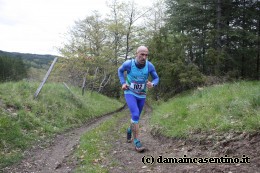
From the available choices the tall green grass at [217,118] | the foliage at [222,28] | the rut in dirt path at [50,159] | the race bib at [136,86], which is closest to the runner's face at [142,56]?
the race bib at [136,86]

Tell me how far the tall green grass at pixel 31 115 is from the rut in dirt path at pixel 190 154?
111 inches

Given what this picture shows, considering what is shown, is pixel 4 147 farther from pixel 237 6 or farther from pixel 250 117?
pixel 237 6

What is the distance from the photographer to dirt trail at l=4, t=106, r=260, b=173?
511cm

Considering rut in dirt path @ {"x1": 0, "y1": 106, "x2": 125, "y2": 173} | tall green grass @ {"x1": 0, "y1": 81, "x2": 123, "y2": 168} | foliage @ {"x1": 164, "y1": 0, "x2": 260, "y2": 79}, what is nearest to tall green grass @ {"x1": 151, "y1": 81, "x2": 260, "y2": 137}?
rut in dirt path @ {"x1": 0, "y1": 106, "x2": 125, "y2": 173}

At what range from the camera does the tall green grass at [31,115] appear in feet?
25.9

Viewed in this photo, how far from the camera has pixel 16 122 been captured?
30.2 ft

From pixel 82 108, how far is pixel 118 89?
2309 cm

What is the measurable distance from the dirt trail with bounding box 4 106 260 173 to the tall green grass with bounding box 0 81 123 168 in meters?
0.64

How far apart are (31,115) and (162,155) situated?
6.09m

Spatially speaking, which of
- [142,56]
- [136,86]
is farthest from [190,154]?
[142,56]

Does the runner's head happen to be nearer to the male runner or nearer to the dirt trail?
the male runner

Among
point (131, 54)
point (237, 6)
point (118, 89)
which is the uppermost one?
point (237, 6)

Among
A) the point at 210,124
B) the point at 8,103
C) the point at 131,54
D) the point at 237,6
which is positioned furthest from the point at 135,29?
the point at 210,124

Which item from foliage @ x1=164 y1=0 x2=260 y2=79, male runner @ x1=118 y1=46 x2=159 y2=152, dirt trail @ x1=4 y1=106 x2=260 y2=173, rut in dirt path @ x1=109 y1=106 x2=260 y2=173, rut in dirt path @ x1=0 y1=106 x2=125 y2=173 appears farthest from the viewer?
foliage @ x1=164 y1=0 x2=260 y2=79
